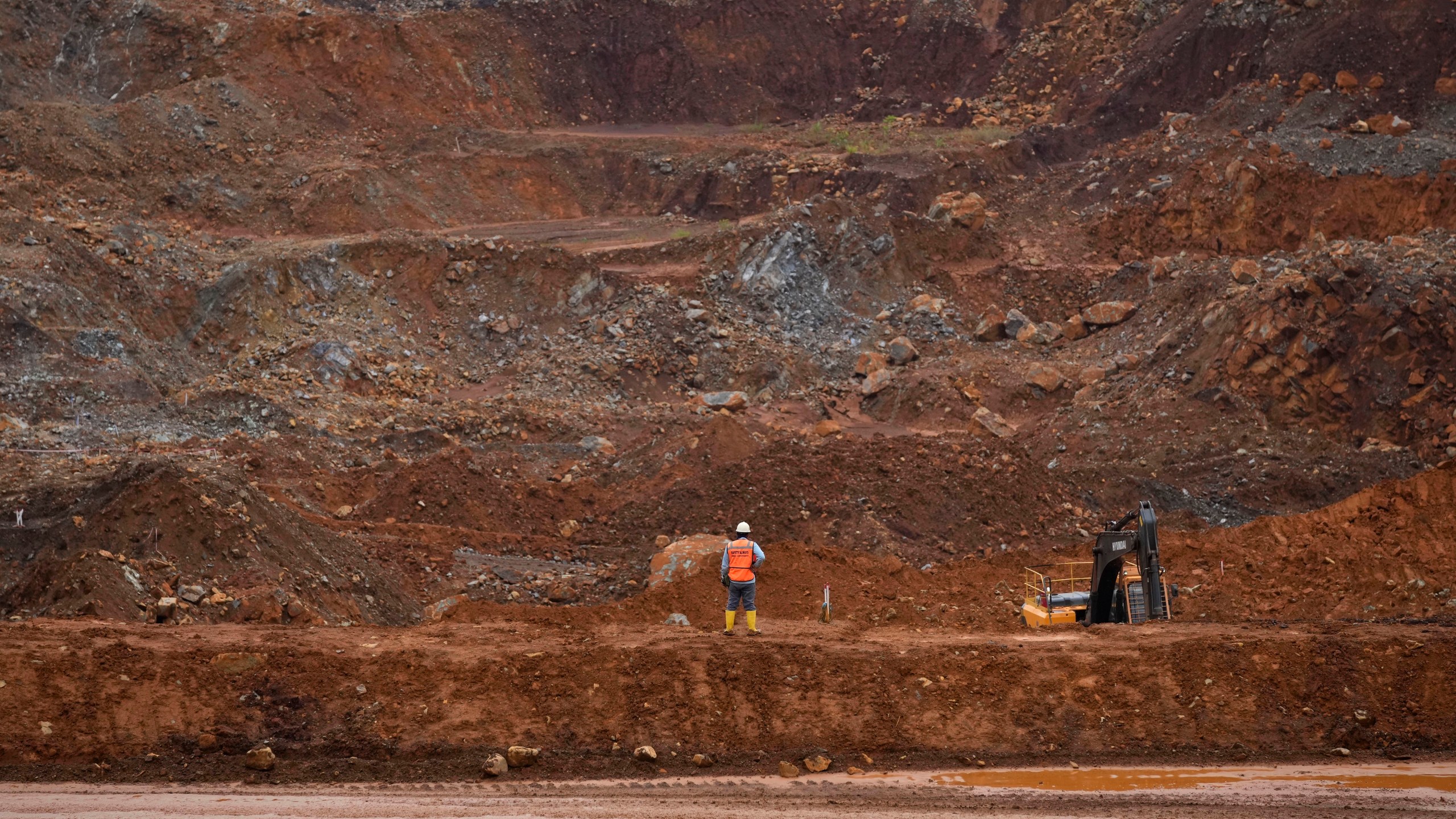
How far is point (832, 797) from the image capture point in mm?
9141

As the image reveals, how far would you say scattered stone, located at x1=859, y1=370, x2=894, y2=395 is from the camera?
24844mm

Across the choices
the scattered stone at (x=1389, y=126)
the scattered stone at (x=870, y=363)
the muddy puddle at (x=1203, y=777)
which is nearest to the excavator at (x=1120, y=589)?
the muddy puddle at (x=1203, y=777)

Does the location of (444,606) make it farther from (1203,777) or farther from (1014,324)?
(1014,324)

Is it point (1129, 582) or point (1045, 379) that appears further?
point (1045, 379)

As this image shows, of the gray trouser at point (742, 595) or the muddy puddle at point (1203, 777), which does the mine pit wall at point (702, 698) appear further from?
the gray trouser at point (742, 595)

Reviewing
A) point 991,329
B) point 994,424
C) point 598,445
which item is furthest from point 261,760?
point 991,329

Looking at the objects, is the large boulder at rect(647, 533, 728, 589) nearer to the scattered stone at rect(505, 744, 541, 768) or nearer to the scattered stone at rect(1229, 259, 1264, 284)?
the scattered stone at rect(505, 744, 541, 768)

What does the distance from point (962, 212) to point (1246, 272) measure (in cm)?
771

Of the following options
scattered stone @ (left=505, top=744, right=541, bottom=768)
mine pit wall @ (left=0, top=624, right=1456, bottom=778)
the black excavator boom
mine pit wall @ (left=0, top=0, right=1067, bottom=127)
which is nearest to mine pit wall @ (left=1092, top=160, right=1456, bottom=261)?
mine pit wall @ (left=0, top=0, right=1067, bottom=127)

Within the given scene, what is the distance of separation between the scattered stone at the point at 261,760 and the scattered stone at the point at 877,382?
1677 centimetres

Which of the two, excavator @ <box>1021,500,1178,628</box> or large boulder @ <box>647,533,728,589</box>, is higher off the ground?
large boulder @ <box>647,533,728,589</box>

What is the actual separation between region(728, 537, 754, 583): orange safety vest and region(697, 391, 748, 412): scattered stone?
39.6 ft

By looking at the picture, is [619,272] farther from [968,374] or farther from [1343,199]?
[1343,199]

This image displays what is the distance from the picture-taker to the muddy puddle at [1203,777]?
9406 millimetres
